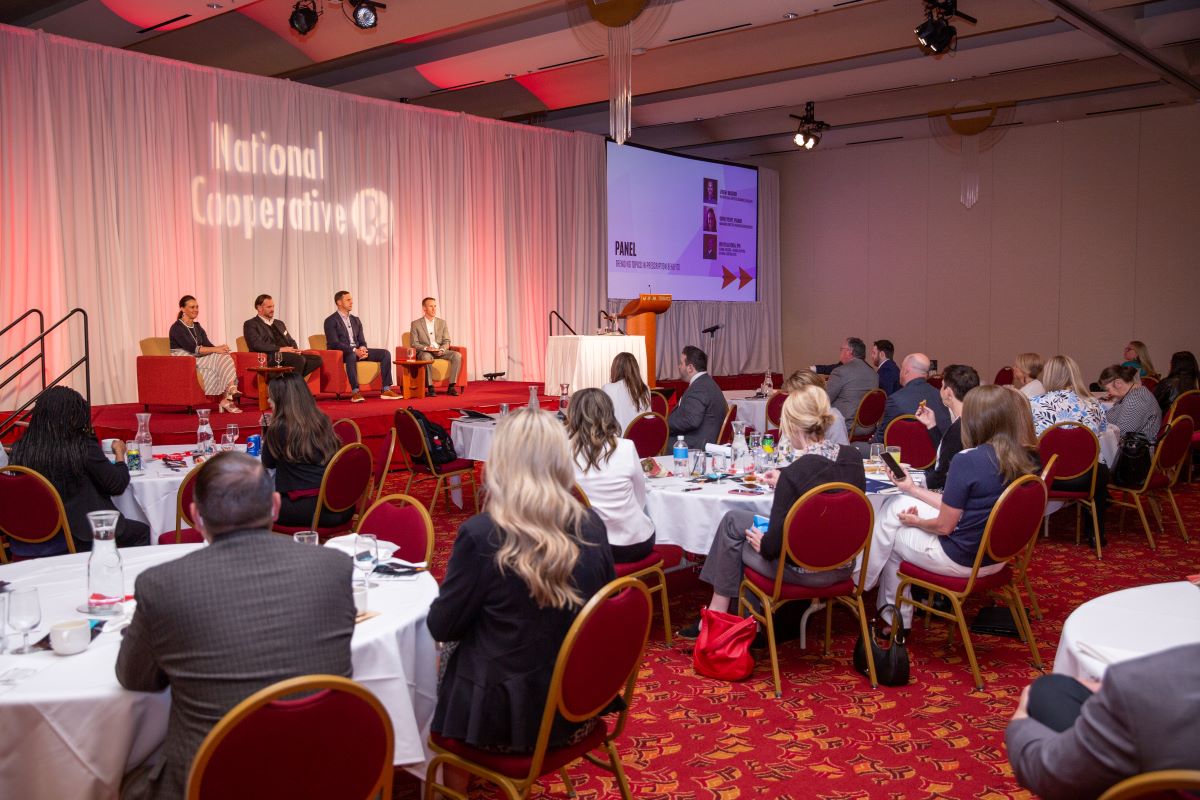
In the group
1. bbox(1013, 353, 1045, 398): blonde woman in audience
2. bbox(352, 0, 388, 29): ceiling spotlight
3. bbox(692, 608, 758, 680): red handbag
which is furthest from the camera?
bbox(352, 0, 388, 29): ceiling spotlight

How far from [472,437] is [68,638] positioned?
495cm

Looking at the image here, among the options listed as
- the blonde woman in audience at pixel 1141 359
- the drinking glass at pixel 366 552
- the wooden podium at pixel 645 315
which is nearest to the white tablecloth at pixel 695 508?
the drinking glass at pixel 366 552

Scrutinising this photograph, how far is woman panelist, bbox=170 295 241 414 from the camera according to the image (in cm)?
964

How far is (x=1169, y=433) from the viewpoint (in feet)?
21.3

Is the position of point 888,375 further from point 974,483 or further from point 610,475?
point 610,475

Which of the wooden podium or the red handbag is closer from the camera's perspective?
the red handbag

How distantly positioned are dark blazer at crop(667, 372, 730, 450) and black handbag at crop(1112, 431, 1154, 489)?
2855 millimetres

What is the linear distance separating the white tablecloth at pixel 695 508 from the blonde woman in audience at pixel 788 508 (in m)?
0.11

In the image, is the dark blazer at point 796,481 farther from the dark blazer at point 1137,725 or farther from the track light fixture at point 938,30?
the track light fixture at point 938,30

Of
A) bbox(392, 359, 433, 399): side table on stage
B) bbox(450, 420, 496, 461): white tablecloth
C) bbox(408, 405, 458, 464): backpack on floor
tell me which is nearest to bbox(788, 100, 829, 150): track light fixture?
bbox(392, 359, 433, 399): side table on stage

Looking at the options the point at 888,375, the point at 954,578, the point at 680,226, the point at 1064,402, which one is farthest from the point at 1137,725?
the point at 680,226

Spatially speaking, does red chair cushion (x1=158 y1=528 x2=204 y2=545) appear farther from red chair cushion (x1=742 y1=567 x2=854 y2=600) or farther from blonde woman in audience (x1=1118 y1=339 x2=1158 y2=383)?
blonde woman in audience (x1=1118 y1=339 x2=1158 y2=383)

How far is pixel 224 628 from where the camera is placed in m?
1.93

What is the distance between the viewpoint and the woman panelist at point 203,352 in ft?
31.6
